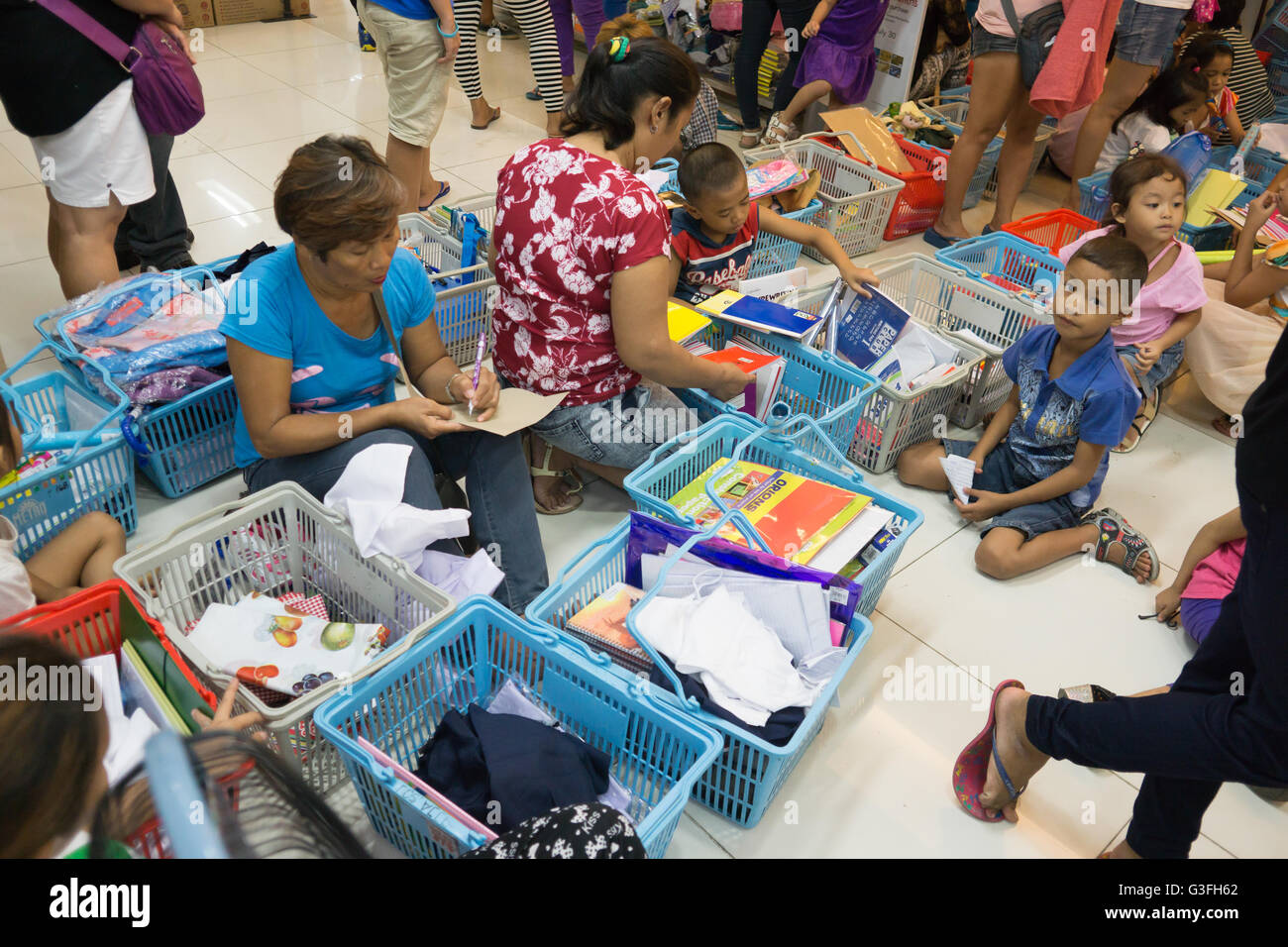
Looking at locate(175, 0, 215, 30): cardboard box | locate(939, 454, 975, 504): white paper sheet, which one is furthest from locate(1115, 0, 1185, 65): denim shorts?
locate(175, 0, 215, 30): cardboard box

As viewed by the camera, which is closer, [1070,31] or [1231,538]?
[1231,538]

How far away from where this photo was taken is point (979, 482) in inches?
110

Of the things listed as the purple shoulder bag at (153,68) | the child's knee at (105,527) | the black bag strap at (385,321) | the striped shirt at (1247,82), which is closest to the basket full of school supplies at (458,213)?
the purple shoulder bag at (153,68)

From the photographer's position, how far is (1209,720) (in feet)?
4.86

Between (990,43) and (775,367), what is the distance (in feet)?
7.42

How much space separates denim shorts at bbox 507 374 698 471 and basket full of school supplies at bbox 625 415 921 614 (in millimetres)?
83

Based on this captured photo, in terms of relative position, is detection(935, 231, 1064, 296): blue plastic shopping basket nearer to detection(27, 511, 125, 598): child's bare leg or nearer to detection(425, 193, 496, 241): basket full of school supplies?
detection(425, 193, 496, 241): basket full of school supplies

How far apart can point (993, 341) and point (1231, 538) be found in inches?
48.6

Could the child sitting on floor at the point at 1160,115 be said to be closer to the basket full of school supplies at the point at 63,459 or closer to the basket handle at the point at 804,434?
the basket handle at the point at 804,434

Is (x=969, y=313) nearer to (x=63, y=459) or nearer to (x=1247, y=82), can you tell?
(x=63, y=459)

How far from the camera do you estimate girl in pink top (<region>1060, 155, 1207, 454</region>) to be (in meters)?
2.87
